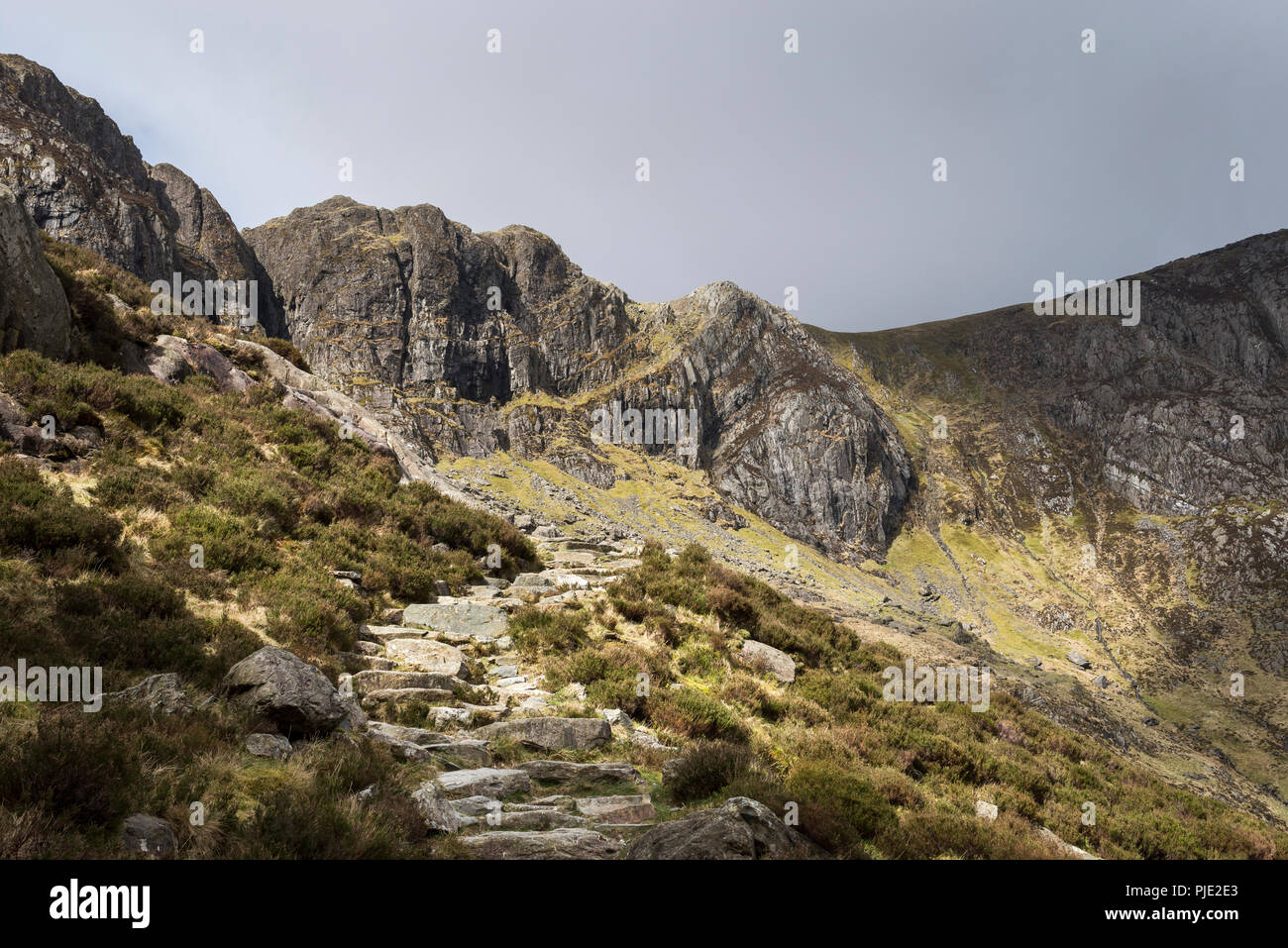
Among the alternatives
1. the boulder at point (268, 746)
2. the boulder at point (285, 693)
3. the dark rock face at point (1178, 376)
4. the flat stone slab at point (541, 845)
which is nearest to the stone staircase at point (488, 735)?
the flat stone slab at point (541, 845)

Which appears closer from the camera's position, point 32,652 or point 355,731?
point 32,652

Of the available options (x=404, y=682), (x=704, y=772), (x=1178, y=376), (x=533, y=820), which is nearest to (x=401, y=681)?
(x=404, y=682)

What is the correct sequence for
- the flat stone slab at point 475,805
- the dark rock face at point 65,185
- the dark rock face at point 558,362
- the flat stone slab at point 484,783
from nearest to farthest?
the flat stone slab at point 475,805, the flat stone slab at point 484,783, the dark rock face at point 65,185, the dark rock face at point 558,362

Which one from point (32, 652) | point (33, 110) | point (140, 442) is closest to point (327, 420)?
point (140, 442)

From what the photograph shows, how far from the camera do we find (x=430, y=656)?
10812 millimetres

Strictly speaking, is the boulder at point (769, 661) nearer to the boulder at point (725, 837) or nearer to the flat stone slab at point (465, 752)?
the flat stone slab at point (465, 752)

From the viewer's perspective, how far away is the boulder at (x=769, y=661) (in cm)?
1355

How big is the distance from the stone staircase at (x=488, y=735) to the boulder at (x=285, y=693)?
2.61ft

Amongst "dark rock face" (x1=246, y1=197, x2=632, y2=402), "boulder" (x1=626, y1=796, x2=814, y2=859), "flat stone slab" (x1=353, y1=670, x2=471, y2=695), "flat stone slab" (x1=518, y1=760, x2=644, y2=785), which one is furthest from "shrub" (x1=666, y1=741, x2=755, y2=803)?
"dark rock face" (x1=246, y1=197, x2=632, y2=402)

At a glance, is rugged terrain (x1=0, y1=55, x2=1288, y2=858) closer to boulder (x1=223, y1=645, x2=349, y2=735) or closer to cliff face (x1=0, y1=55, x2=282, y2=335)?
boulder (x1=223, y1=645, x2=349, y2=735)

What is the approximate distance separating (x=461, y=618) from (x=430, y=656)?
6.93 ft

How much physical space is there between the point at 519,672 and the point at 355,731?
4.27 meters
